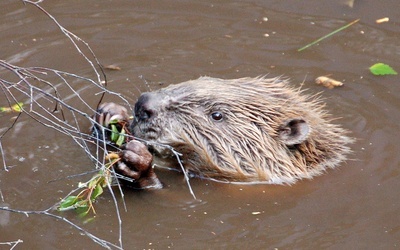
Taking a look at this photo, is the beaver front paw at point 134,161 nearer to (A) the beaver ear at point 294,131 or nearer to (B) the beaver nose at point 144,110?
(B) the beaver nose at point 144,110

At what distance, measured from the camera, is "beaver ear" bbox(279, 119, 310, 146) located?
15.5ft

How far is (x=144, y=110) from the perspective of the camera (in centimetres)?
463

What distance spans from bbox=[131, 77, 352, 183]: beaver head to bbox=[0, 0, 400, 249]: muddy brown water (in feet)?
0.38

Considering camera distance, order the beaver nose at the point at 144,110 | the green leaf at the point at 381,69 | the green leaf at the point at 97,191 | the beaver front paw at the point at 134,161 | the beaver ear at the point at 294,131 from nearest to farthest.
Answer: the green leaf at the point at 97,191
the beaver front paw at the point at 134,161
the beaver nose at the point at 144,110
the beaver ear at the point at 294,131
the green leaf at the point at 381,69

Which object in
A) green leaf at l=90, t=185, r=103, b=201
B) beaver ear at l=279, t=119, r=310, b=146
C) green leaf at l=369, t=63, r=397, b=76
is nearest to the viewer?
green leaf at l=90, t=185, r=103, b=201

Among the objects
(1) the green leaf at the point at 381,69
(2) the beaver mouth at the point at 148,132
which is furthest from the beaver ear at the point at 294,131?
(1) the green leaf at the point at 381,69

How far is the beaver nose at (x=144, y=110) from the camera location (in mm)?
4625

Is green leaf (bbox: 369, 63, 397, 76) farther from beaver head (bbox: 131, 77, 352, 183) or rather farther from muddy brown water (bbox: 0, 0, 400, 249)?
beaver head (bbox: 131, 77, 352, 183)

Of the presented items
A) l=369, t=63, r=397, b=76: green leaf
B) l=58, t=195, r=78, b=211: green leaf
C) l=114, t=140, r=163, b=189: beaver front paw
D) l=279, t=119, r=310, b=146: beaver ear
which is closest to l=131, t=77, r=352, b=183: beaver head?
l=279, t=119, r=310, b=146: beaver ear

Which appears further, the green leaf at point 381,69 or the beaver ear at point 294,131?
the green leaf at point 381,69

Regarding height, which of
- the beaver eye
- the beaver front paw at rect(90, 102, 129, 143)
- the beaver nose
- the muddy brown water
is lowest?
the muddy brown water

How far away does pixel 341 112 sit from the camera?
18.1ft

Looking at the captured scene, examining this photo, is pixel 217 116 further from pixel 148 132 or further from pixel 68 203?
pixel 68 203

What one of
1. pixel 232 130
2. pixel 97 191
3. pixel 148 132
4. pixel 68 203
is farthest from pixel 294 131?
pixel 68 203
